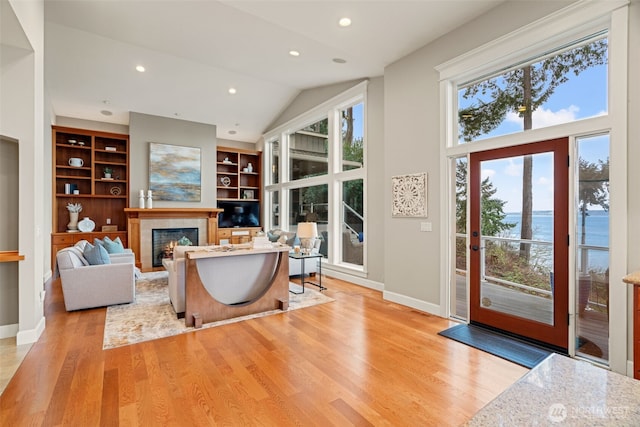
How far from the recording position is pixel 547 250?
10.2ft

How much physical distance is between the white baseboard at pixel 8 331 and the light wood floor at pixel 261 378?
28cm

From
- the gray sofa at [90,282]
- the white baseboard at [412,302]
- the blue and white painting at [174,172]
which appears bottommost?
the white baseboard at [412,302]

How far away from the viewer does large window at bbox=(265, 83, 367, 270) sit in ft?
19.1

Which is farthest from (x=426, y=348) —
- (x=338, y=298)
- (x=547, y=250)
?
(x=338, y=298)

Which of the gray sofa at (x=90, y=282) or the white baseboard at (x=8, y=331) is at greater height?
the gray sofa at (x=90, y=282)

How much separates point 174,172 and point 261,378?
6.32 meters

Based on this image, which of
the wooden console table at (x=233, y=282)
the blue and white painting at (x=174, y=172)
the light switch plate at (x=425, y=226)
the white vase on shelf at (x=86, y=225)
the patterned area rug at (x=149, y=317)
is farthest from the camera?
the blue and white painting at (x=174, y=172)

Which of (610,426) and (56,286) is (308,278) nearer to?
(56,286)

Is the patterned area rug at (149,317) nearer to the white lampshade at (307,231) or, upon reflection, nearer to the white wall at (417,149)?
the white lampshade at (307,231)

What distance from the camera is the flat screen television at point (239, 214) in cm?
877

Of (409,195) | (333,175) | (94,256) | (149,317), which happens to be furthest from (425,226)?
(94,256)

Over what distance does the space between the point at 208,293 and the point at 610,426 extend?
12.1ft

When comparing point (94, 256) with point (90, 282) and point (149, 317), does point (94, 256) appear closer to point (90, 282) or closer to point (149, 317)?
point (90, 282)

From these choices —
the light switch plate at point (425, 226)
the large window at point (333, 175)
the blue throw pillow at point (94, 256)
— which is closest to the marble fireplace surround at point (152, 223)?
the large window at point (333, 175)
